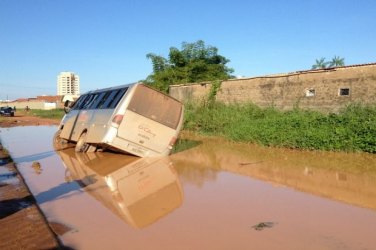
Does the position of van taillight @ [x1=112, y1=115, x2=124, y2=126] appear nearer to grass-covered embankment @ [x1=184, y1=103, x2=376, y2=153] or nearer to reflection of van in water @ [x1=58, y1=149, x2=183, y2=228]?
reflection of van in water @ [x1=58, y1=149, x2=183, y2=228]

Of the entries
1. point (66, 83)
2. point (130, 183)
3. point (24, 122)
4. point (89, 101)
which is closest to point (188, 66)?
point (24, 122)

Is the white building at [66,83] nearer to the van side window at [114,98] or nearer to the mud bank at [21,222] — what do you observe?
the van side window at [114,98]

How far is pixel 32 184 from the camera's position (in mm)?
8789

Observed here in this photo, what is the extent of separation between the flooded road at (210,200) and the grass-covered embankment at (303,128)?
74 cm

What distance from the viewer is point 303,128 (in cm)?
1502

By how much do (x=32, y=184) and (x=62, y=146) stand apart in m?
8.23

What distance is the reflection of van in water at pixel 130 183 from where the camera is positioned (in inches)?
263

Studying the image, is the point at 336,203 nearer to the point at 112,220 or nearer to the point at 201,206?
the point at 201,206

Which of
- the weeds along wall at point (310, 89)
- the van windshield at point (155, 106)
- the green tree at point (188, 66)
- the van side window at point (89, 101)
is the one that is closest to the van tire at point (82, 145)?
the van side window at point (89, 101)

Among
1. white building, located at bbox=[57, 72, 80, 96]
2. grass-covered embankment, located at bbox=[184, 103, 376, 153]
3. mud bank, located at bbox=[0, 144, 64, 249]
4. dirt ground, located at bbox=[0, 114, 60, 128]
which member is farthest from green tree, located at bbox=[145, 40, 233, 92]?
white building, located at bbox=[57, 72, 80, 96]

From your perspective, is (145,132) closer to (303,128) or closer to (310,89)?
(303,128)

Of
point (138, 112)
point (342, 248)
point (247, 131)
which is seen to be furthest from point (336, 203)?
point (247, 131)

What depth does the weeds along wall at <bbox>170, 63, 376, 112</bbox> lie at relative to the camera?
605 inches

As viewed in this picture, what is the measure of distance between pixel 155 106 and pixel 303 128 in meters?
6.39
